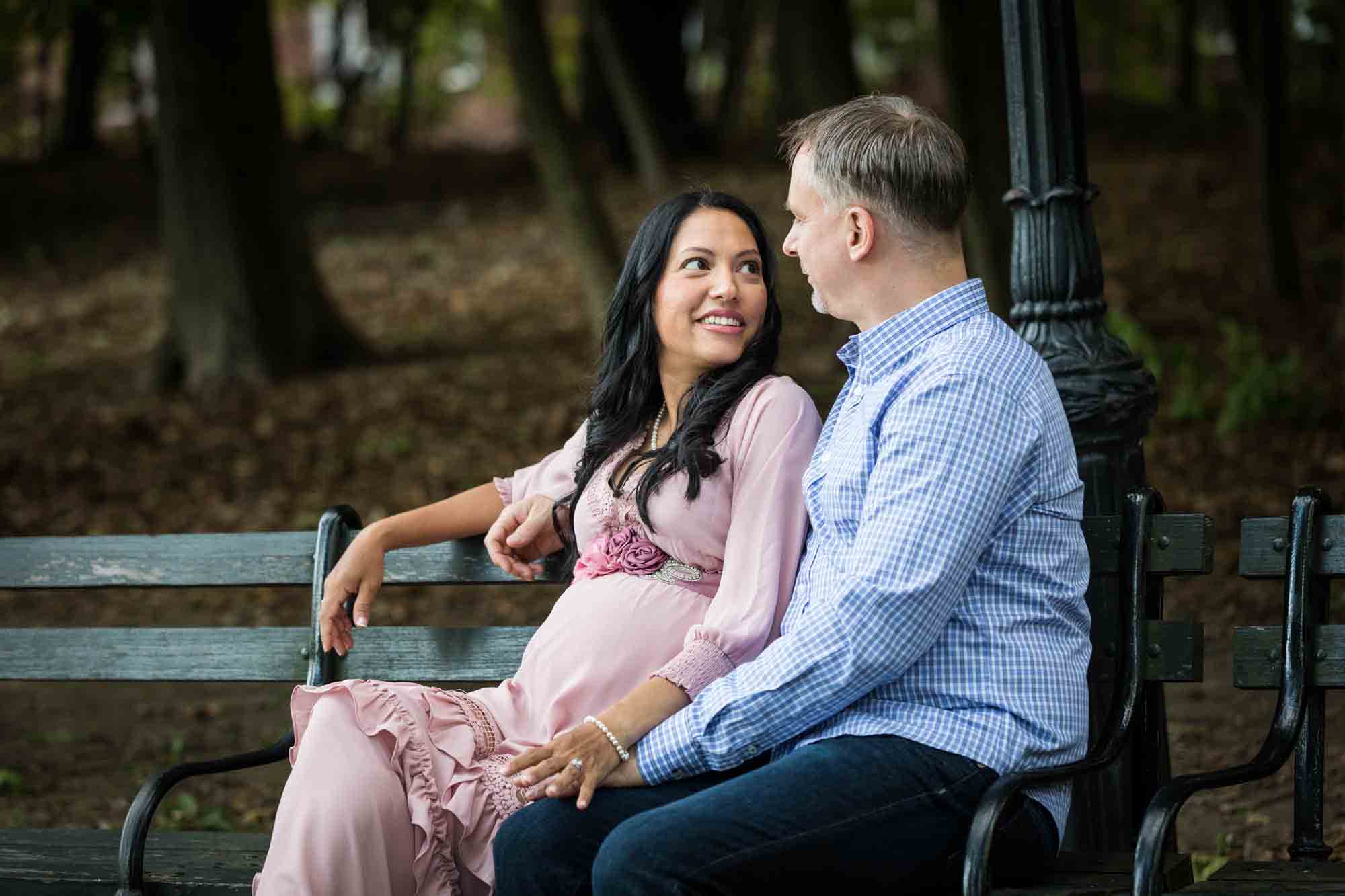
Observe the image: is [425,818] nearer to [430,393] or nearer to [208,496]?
[208,496]

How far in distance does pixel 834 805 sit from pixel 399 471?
8031mm

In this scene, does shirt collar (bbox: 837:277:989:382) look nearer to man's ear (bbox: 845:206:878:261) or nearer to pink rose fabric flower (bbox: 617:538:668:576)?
man's ear (bbox: 845:206:878:261)

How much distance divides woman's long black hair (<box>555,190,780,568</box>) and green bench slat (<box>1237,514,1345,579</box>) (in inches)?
43.0

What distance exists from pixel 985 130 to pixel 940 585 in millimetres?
7453

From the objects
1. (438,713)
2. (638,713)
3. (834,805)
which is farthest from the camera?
(438,713)

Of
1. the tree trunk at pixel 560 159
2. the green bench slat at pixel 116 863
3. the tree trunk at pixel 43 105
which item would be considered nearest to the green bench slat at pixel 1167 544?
the green bench slat at pixel 116 863

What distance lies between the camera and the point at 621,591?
11.8 ft

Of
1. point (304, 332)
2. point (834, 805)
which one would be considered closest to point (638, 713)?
point (834, 805)

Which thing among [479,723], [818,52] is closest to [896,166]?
[479,723]

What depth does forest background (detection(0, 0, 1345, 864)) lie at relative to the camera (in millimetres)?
7660

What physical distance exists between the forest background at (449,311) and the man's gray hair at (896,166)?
6.32 feet

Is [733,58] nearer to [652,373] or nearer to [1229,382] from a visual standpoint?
[1229,382]

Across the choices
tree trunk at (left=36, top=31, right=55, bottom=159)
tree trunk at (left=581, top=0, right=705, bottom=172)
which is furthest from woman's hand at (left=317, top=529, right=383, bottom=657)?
tree trunk at (left=36, top=31, right=55, bottom=159)

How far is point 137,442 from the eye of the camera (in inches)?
455
